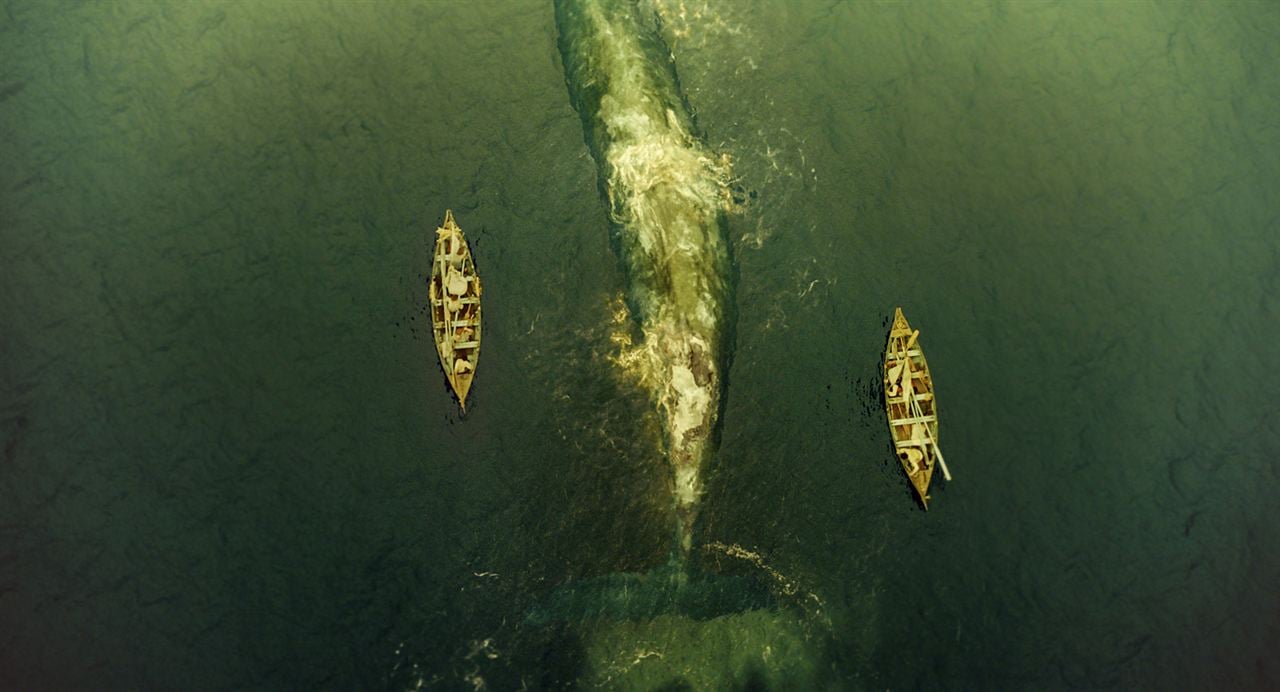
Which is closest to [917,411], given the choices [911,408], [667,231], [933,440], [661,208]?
[911,408]

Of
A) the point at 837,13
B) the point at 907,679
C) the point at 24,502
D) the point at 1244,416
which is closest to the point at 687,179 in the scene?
the point at 837,13

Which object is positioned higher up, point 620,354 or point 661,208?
point 661,208

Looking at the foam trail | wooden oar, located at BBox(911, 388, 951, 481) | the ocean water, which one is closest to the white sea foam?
the foam trail

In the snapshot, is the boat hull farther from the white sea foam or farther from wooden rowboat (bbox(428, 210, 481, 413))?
wooden rowboat (bbox(428, 210, 481, 413))

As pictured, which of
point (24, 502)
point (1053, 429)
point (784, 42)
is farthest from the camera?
point (784, 42)

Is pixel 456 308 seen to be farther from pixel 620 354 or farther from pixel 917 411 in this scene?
pixel 917 411

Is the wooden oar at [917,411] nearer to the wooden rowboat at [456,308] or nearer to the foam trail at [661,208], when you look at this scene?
the foam trail at [661,208]

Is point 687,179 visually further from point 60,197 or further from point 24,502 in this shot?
point 24,502
